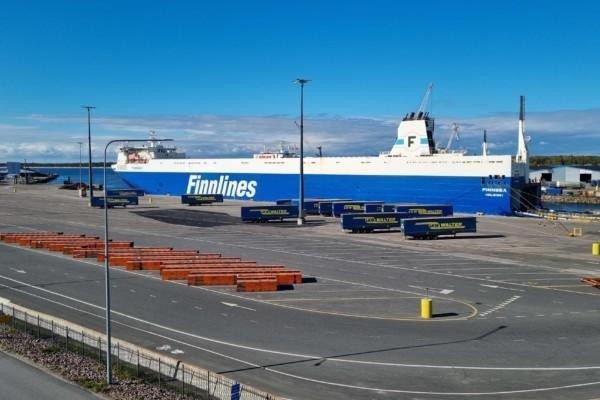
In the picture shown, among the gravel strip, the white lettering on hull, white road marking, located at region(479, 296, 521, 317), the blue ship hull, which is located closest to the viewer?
the gravel strip

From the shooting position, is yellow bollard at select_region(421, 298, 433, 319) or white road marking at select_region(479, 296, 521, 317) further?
white road marking at select_region(479, 296, 521, 317)

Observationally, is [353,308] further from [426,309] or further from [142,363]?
[142,363]

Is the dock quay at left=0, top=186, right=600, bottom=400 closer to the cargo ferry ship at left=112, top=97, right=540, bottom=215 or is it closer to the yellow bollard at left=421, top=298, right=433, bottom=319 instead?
the yellow bollard at left=421, top=298, right=433, bottom=319

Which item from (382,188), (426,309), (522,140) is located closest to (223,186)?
(382,188)

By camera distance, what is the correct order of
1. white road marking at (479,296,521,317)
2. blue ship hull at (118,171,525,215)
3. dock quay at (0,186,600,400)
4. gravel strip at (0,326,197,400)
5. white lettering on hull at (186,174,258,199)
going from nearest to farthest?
1. gravel strip at (0,326,197,400)
2. dock quay at (0,186,600,400)
3. white road marking at (479,296,521,317)
4. blue ship hull at (118,171,525,215)
5. white lettering on hull at (186,174,258,199)

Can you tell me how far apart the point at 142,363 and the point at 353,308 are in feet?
36.7

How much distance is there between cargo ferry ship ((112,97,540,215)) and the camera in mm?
75625

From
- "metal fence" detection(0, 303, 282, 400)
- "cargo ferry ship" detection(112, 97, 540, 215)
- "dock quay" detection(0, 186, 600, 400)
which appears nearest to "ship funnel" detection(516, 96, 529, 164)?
"cargo ferry ship" detection(112, 97, 540, 215)

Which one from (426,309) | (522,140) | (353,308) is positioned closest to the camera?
(426,309)

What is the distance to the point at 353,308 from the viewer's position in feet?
91.7

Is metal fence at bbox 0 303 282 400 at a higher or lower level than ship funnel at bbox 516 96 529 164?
lower

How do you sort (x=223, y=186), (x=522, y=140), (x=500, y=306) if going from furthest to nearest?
Answer: 1. (x=223, y=186)
2. (x=522, y=140)
3. (x=500, y=306)

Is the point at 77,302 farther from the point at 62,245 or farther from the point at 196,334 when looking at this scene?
the point at 62,245

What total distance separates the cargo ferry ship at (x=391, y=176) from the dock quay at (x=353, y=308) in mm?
21161
